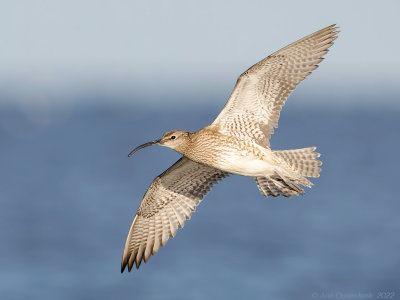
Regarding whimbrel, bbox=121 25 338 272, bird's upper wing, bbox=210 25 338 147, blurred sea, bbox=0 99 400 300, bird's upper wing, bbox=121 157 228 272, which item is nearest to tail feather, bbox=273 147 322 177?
whimbrel, bbox=121 25 338 272

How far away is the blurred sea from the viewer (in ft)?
121

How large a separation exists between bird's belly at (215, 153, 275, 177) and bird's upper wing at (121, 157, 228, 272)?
1.10 meters

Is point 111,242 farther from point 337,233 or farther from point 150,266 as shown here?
point 337,233

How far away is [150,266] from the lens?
38438mm

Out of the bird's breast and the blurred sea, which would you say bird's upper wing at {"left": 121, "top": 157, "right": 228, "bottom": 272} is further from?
the blurred sea

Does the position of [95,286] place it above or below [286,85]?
below

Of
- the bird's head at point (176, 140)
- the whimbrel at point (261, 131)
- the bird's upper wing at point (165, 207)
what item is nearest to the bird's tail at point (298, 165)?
the whimbrel at point (261, 131)

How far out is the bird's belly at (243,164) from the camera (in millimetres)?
11414

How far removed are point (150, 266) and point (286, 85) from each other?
27.6 metres

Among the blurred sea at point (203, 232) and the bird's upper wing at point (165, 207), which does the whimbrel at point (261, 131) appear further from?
the blurred sea at point (203, 232)

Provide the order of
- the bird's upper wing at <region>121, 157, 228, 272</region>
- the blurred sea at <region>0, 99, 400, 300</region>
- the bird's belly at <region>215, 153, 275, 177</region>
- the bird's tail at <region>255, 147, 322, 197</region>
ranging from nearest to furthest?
1. the bird's belly at <region>215, 153, 275, 177</region>
2. the bird's tail at <region>255, 147, 322, 197</region>
3. the bird's upper wing at <region>121, 157, 228, 272</region>
4. the blurred sea at <region>0, 99, 400, 300</region>

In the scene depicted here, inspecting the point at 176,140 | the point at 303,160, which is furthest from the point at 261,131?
the point at 176,140

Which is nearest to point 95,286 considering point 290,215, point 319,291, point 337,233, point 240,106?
point 319,291

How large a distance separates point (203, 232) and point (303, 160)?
3372 cm
